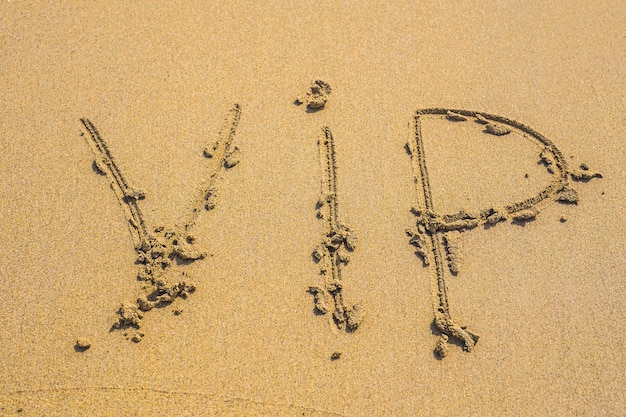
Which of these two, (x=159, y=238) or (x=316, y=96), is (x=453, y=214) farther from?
(x=159, y=238)

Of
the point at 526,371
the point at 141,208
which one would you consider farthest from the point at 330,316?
the point at 141,208

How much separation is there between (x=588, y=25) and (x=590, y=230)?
5.12ft

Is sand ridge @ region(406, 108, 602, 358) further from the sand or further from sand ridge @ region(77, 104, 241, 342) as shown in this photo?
sand ridge @ region(77, 104, 241, 342)

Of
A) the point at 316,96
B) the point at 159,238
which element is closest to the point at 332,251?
the point at 159,238

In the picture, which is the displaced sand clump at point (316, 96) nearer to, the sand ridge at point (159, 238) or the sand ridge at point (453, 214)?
the sand ridge at point (159, 238)

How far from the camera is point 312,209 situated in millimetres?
2934

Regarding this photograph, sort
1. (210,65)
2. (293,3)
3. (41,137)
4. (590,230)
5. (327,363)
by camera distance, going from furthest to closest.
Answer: (293,3)
(210,65)
(41,137)
(590,230)
(327,363)

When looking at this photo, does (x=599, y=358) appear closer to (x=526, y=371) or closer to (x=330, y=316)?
(x=526, y=371)

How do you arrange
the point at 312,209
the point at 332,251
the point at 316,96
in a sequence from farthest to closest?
the point at 316,96
the point at 312,209
the point at 332,251

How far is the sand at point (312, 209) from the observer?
8.31 ft

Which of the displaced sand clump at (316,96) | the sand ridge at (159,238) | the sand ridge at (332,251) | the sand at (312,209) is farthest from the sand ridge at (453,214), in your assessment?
the sand ridge at (159,238)

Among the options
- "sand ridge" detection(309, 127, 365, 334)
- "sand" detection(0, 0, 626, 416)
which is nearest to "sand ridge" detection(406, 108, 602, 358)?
"sand" detection(0, 0, 626, 416)

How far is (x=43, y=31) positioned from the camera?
140 inches

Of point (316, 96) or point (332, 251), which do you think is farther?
point (316, 96)
